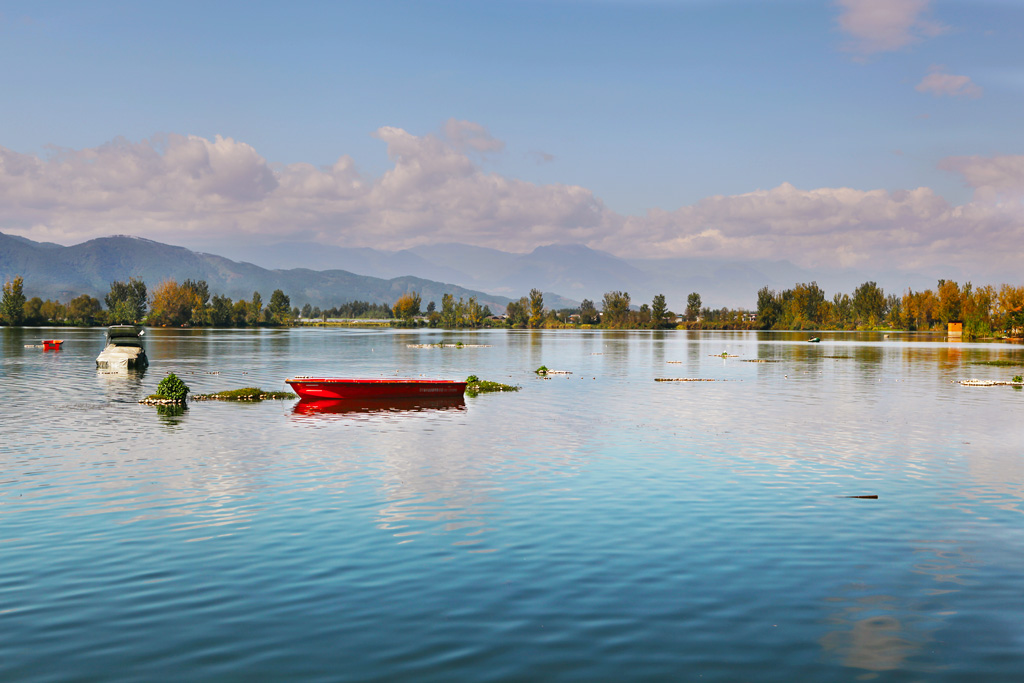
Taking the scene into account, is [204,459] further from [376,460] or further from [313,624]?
A: [313,624]

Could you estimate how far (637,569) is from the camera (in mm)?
16672

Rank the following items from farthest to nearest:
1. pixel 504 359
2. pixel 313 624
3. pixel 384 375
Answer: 1. pixel 504 359
2. pixel 384 375
3. pixel 313 624

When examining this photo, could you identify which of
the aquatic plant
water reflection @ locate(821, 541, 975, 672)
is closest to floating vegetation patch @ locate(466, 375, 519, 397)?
the aquatic plant

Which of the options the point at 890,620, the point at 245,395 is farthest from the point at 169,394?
the point at 890,620

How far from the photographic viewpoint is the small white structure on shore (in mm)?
79062

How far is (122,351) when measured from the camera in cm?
8006

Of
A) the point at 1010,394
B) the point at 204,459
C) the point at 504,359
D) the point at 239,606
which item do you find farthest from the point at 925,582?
the point at 504,359

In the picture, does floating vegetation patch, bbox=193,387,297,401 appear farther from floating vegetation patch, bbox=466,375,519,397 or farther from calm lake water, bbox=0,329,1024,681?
floating vegetation patch, bbox=466,375,519,397

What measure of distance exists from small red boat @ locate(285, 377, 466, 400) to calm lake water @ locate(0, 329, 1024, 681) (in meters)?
8.88

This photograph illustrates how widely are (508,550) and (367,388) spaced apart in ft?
115

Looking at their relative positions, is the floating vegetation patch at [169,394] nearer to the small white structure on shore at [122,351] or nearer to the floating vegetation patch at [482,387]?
the floating vegetation patch at [482,387]

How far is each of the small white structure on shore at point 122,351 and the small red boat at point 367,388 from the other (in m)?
38.3

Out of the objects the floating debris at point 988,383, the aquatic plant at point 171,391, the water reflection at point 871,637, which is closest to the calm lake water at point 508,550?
the water reflection at point 871,637

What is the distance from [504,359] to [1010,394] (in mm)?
64973
